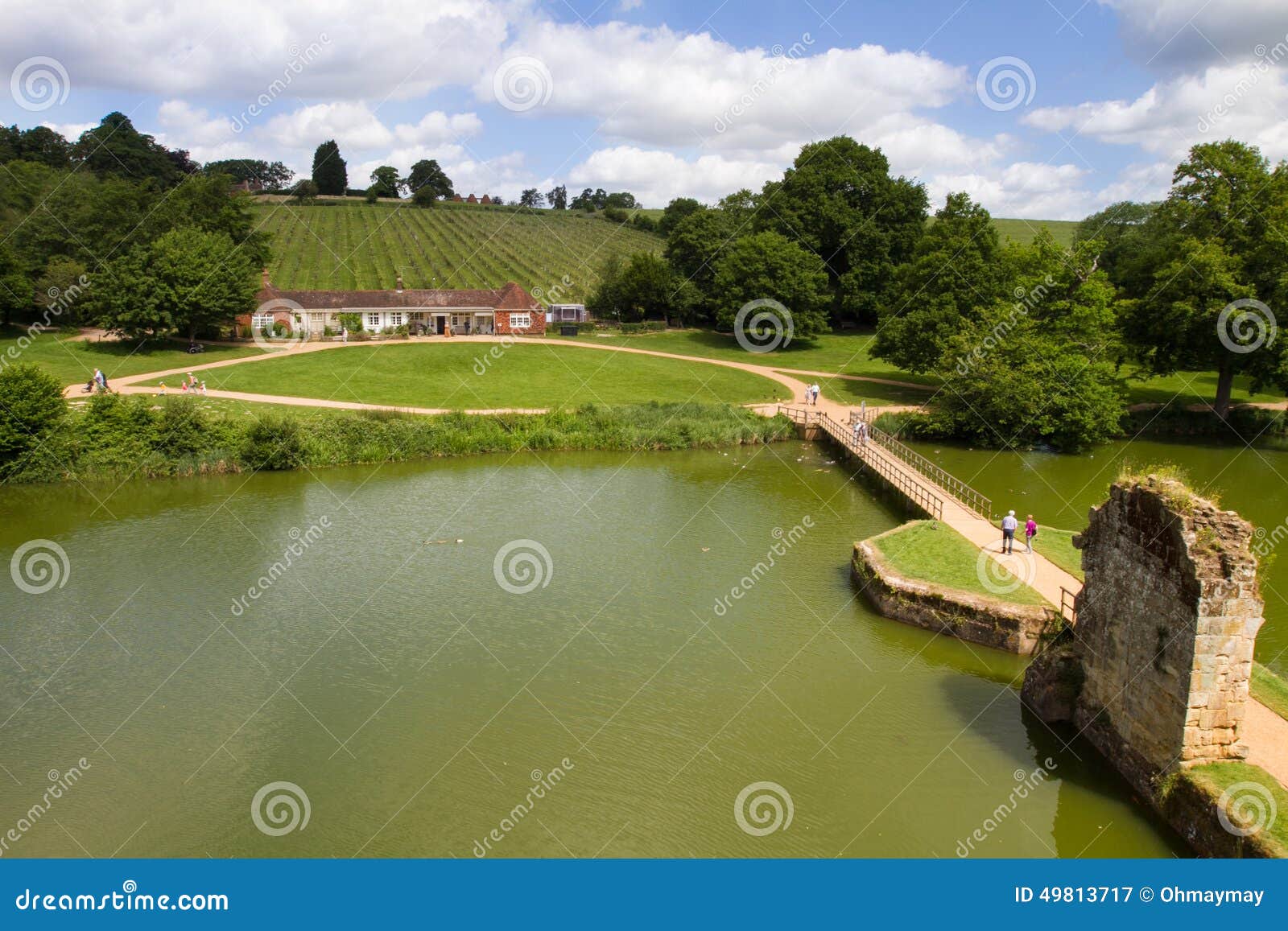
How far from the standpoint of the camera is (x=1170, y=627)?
45.5 ft

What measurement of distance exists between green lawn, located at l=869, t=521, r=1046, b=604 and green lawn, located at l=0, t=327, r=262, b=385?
4027 cm

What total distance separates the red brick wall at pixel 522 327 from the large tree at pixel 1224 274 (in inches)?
1496

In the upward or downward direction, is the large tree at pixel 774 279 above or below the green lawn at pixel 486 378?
above

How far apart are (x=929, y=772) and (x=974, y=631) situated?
543 centimetres

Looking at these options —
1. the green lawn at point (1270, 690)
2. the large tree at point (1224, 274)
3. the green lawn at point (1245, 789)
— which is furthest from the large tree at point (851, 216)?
the green lawn at point (1245, 789)

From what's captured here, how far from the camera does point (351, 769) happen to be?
16.1m

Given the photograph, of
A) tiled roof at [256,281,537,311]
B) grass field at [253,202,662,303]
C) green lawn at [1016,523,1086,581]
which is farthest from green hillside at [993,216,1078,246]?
green lawn at [1016,523,1086,581]

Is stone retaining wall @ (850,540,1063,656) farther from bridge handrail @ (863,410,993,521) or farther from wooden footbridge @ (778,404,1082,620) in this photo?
bridge handrail @ (863,410,993,521)

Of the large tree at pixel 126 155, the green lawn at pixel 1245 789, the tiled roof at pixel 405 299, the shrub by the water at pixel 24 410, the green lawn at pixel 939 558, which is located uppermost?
the large tree at pixel 126 155

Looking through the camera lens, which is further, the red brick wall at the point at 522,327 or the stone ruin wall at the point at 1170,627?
the red brick wall at the point at 522,327

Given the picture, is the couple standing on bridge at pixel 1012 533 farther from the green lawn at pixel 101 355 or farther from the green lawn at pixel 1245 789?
the green lawn at pixel 101 355

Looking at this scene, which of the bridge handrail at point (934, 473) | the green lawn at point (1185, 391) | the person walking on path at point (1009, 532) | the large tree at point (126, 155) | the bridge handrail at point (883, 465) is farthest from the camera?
the large tree at point (126, 155)

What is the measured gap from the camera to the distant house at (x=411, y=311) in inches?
2451

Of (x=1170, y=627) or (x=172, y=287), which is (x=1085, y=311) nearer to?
(x=1170, y=627)
